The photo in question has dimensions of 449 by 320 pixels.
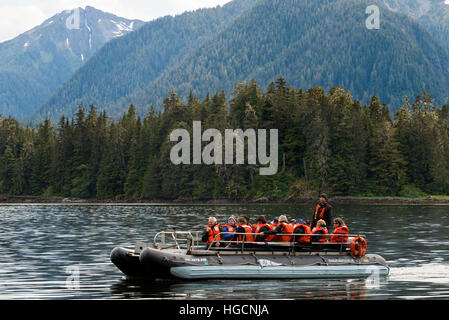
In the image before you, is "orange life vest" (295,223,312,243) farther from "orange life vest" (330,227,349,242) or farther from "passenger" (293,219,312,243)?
"orange life vest" (330,227,349,242)

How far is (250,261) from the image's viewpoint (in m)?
26.6

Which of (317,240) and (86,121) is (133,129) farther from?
(317,240)

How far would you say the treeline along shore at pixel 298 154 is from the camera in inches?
4690

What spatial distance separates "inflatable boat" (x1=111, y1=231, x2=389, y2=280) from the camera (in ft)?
83.9

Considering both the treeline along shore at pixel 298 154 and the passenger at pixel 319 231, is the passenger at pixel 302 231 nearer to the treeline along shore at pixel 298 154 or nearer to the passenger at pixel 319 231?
the passenger at pixel 319 231

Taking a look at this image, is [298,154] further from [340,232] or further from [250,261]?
[250,261]

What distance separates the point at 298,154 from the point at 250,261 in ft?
326

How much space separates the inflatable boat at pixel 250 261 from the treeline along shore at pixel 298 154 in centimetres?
8876

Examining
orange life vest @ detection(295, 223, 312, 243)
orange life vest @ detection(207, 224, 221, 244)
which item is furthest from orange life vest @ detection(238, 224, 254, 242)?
orange life vest @ detection(295, 223, 312, 243)

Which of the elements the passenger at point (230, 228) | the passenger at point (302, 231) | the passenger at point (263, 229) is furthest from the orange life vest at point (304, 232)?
the passenger at point (230, 228)

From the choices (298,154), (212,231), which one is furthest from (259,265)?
(298,154)

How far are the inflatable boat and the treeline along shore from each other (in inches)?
3495
